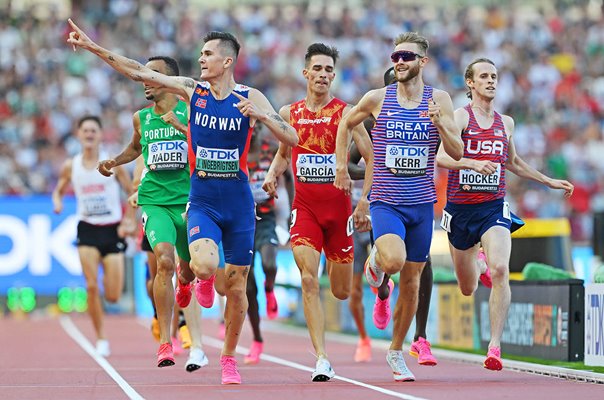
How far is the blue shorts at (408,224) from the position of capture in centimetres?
1176

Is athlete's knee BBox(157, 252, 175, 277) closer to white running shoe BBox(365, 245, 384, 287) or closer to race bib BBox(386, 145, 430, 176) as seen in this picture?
white running shoe BBox(365, 245, 384, 287)

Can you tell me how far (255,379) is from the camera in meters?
12.5

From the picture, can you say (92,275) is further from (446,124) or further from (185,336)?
(446,124)

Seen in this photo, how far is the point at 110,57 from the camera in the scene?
35.1 feet

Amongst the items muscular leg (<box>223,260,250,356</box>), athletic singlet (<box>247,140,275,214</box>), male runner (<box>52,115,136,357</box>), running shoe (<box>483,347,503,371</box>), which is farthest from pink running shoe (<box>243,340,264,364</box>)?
running shoe (<box>483,347,503,371</box>)

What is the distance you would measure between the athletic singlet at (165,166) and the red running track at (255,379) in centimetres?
162

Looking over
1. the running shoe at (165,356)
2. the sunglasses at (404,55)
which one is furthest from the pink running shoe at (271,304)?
the sunglasses at (404,55)

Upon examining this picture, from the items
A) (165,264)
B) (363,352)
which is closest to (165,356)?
(165,264)

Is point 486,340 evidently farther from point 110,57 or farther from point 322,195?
point 110,57

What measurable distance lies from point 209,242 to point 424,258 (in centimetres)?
193

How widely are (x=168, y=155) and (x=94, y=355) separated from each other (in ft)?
16.3

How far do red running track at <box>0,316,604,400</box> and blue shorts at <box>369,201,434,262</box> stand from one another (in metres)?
1.14

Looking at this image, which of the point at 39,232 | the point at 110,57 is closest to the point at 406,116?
the point at 110,57

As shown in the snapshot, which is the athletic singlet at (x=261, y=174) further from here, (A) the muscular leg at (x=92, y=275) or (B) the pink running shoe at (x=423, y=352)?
(B) the pink running shoe at (x=423, y=352)
